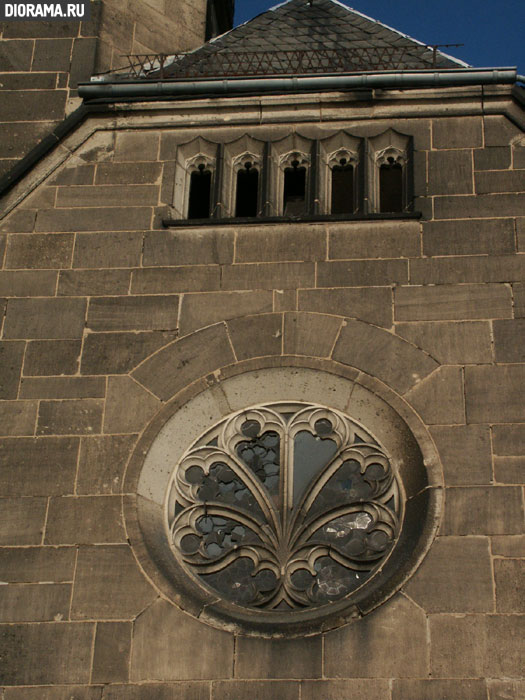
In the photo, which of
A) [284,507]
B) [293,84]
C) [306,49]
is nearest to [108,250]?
[293,84]

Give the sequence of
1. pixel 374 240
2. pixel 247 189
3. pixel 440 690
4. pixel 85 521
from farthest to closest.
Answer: pixel 247 189
pixel 374 240
pixel 85 521
pixel 440 690

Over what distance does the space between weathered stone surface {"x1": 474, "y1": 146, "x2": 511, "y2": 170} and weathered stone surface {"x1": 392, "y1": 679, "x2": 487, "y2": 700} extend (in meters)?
4.99

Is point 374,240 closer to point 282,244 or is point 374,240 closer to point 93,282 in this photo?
point 282,244

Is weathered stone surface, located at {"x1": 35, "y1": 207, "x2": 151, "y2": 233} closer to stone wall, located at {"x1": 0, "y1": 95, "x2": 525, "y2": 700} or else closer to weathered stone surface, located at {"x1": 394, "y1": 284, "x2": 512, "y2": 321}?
stone wall, located at {"x1": 0, "y1": 95, "x2": 525, "y2": 700}

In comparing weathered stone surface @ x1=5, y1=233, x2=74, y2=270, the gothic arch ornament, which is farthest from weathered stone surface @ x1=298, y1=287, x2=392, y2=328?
weathered stone surface @ x1=5, y1=233, x2=74, y2=270

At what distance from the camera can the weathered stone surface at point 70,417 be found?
12.4 m

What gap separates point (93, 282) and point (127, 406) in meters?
1.37

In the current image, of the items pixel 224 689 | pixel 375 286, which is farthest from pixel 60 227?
pixel 224 689

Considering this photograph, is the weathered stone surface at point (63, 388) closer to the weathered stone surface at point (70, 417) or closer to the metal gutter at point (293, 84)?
the weathered stone surface at point (70, 417)

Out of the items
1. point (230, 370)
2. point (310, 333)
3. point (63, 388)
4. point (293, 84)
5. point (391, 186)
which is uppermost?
point (293, 84)

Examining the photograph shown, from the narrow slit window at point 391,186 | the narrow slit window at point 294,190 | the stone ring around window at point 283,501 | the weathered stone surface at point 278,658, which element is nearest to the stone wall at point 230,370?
the weathered stone surface at point 278,658

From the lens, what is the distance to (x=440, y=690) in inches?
424

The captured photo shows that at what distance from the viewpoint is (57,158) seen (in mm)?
14258

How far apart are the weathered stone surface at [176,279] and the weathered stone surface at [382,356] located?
1.30 metres
